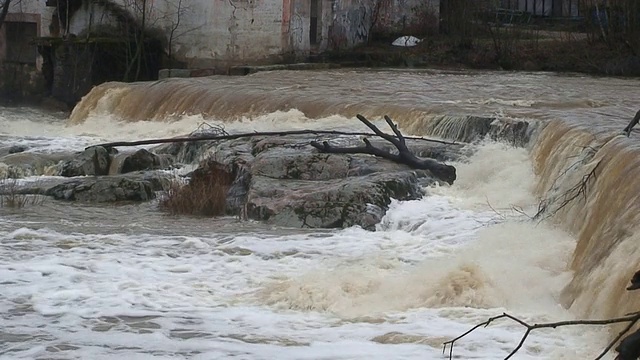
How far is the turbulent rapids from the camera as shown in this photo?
7.31 metres

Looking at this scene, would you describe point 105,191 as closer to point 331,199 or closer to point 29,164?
point 29,164

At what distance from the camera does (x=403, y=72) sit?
85.5 feet

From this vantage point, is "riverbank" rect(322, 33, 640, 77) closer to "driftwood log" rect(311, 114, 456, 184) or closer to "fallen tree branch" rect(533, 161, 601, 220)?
"driftwood log" rect(311, 114, 456, 184)

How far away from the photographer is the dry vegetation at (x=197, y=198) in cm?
1261

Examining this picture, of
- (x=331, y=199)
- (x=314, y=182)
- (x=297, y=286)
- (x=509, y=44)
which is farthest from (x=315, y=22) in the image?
(x=297, y=286)

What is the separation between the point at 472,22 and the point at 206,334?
77.4 feet

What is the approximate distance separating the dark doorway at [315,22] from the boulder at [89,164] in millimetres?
13309

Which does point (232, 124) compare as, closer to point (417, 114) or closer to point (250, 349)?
point (417, 114)

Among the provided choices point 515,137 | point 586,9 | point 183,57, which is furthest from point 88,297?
point 586,9

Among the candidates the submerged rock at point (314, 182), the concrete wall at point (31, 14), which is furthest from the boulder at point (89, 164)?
the concrete wall at point (31, 14)

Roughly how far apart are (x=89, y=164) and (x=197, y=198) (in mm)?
2985

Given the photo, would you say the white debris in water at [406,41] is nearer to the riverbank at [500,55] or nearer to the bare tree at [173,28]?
the riverbank at [500,55]

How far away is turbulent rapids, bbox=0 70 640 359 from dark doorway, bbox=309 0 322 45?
11.7 metres

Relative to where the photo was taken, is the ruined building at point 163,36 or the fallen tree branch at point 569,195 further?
the ruined building at point 163,36
